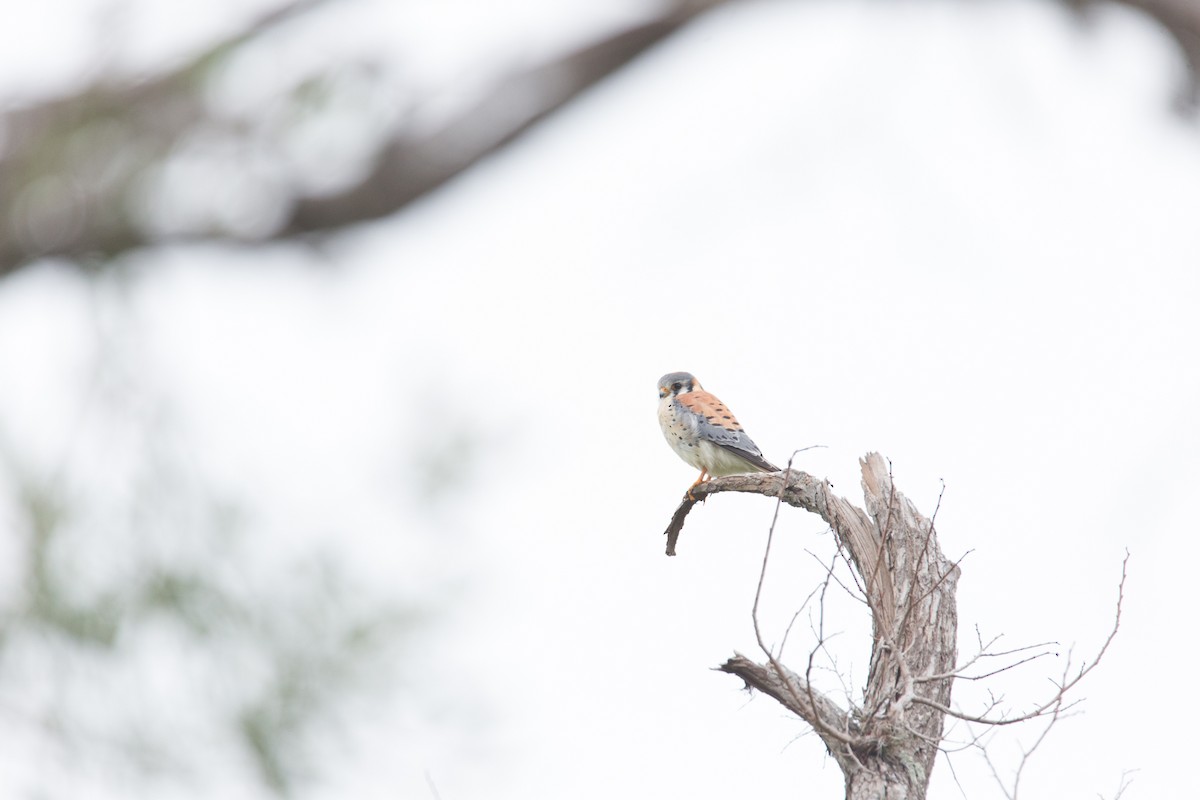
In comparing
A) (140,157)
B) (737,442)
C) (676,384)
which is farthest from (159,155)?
(676,384)

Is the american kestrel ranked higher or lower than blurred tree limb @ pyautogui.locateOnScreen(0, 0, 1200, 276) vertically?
higher

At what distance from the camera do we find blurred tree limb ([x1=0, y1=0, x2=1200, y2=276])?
2176mm

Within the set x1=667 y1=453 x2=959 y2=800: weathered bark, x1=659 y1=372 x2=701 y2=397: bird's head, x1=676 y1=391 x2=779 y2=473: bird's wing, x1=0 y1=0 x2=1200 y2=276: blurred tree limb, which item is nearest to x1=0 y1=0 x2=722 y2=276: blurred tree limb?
x1=0 y1=0 x2=1200 y2=276: blurred tree limb

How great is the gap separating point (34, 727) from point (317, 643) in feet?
4.88

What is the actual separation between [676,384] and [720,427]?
2.99 feet

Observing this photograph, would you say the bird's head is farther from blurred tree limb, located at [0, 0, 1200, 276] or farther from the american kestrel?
blurred tree limb, located at [0, 0, 1200, 276]

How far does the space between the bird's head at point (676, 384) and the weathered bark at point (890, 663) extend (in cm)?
291

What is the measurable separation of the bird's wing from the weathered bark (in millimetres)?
1855

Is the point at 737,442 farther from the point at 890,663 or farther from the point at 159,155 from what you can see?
the point at 159,155

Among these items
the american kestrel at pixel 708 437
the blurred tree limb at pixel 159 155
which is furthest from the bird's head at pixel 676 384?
the blurred tree limb at pixel 159 155

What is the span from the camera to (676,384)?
6.71 m

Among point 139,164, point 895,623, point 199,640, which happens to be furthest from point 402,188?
point 199,640

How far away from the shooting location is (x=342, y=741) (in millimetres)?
4902

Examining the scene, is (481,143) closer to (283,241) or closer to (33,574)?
(283,241)
